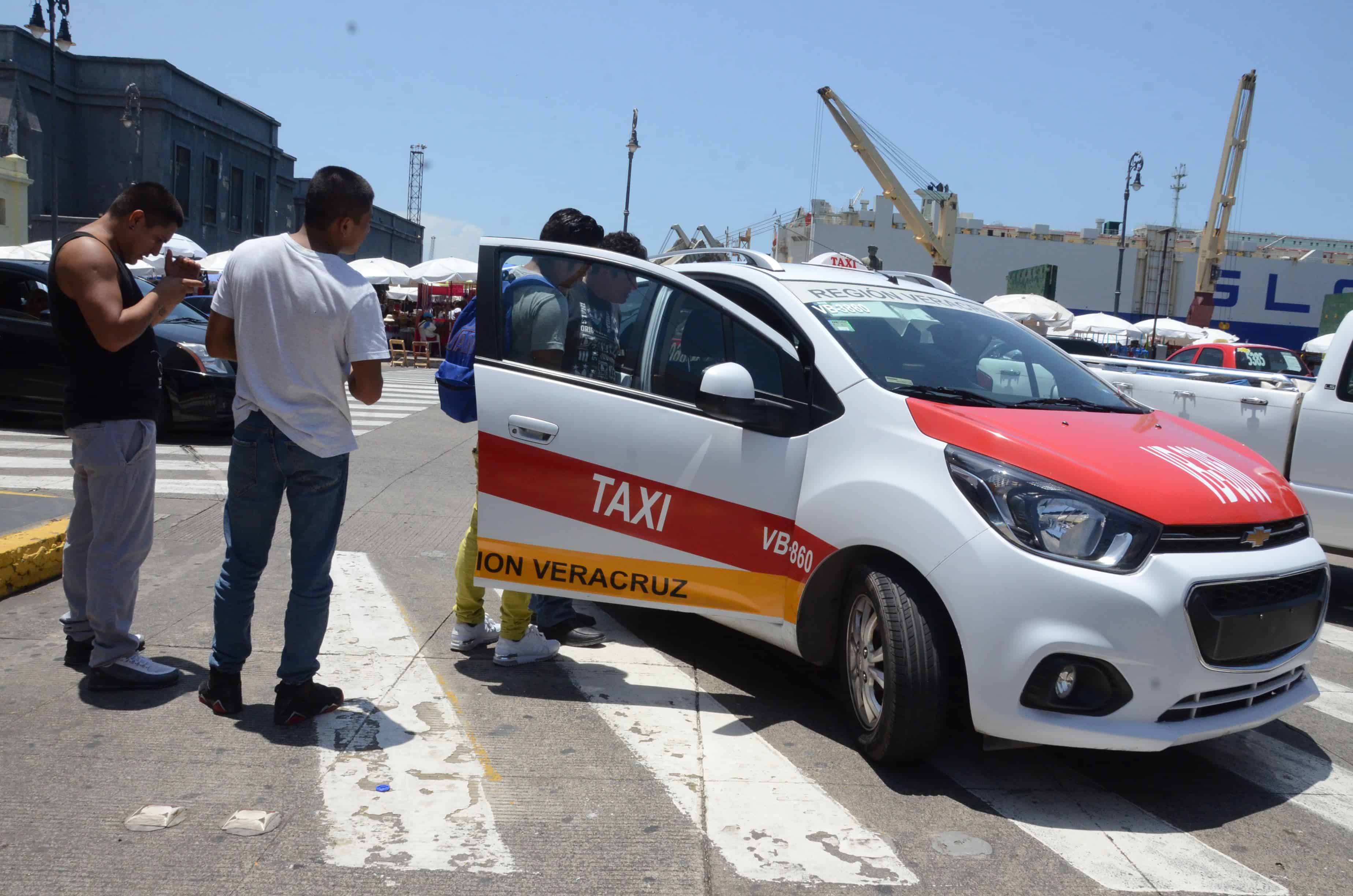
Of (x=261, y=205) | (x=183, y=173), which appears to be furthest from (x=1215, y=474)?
(x=261, y=205)

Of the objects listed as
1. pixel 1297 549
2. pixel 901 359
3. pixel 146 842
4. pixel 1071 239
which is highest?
pixel 1071 239

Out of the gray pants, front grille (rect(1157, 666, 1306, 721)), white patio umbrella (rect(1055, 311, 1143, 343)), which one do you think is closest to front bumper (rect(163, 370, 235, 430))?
the gray pants

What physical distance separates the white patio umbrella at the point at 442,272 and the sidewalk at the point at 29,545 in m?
19.9

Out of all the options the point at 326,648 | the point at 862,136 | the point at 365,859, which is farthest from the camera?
the point at 862,136

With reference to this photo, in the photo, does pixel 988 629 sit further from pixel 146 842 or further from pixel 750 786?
pixel 146 842

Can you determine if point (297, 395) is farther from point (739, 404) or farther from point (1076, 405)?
point (1076, 405)

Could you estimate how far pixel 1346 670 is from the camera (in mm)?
5270

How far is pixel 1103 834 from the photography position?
3271mm

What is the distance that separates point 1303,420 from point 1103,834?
4490mm

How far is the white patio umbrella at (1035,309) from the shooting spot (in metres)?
30.4

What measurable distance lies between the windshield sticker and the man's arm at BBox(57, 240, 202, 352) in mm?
3444

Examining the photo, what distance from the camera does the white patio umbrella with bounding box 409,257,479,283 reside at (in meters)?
26.0

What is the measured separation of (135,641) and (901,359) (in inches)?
125

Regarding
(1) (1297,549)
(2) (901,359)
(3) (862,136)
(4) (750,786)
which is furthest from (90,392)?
(3) (862,136)
